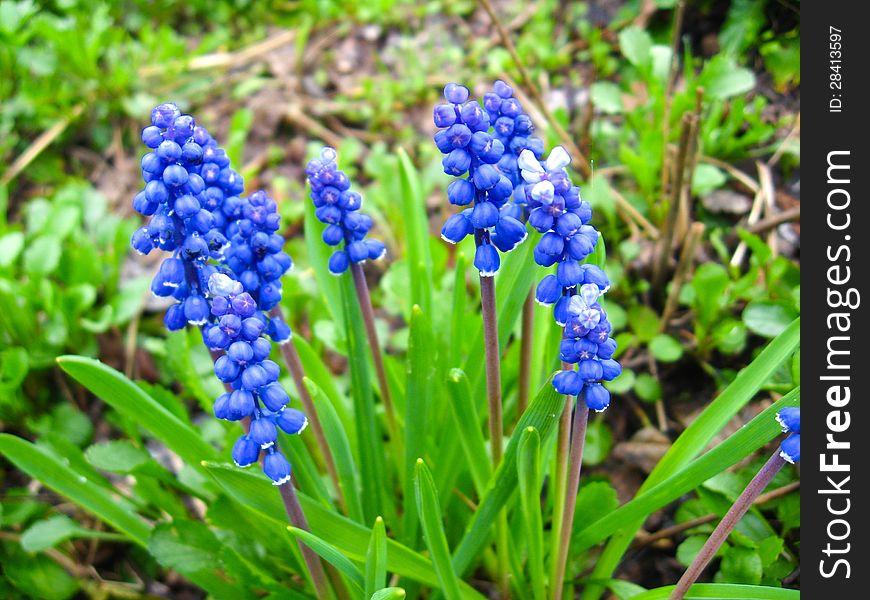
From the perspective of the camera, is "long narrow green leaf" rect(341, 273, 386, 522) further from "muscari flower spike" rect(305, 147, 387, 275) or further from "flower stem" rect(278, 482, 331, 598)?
"flower stem" rect(278, 482, 331, 598)

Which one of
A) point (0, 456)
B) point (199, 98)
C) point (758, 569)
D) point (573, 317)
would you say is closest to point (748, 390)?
point (758, 569)

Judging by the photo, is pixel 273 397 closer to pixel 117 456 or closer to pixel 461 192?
pixel 461 192

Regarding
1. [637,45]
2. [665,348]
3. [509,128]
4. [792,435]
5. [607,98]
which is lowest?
[665,348]

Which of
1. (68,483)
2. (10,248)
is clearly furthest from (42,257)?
(68,483)

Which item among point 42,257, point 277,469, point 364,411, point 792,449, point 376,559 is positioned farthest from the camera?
point 42,257

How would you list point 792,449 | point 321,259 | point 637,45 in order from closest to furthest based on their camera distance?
point 792,449
point 321,259
point 637,45

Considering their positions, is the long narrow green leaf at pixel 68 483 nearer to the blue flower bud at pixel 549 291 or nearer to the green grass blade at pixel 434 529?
the green grass blade at pixel 434 529
